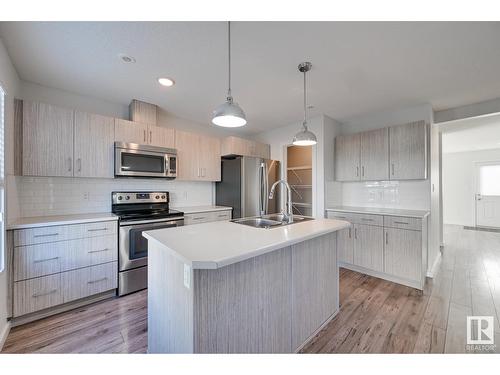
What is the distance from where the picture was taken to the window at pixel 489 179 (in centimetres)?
588

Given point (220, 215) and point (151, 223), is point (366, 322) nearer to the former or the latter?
point (220, 215)

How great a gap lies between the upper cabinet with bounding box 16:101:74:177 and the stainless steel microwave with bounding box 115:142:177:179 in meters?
0.48

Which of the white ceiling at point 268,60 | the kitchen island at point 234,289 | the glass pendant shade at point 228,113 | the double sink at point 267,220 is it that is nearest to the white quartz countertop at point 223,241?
the kitchen island at point 234,289

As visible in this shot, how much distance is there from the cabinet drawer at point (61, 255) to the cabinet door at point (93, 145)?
0.80 metres

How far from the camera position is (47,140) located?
2215 mm

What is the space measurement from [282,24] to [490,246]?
231 inches

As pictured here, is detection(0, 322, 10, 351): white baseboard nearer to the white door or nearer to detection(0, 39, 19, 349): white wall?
detection(0, 39, 19, 349): white wall

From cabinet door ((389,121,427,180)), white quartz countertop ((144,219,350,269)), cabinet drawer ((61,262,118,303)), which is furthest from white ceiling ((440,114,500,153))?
cabinet drawer ((61,262,118,303))

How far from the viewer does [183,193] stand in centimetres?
364

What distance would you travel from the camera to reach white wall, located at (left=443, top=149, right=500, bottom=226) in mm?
6188

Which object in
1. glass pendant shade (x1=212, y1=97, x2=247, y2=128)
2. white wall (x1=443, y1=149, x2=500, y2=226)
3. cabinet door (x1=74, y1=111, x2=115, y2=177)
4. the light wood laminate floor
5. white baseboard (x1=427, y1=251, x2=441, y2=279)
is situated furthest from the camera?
white wall (x1=443, y1=149, x2=500, y2=226)

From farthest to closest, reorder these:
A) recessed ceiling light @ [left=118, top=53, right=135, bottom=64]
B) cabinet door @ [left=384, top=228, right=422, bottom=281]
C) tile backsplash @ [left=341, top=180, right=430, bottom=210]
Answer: tile backsplash @ [left=341, top=180, right=430, bottom=210] → cabinet door @ [left=384, top=228, right=422, bottom=281] → recessed ceiling light @ [left=118, top=53, right=135, bottom=64]
